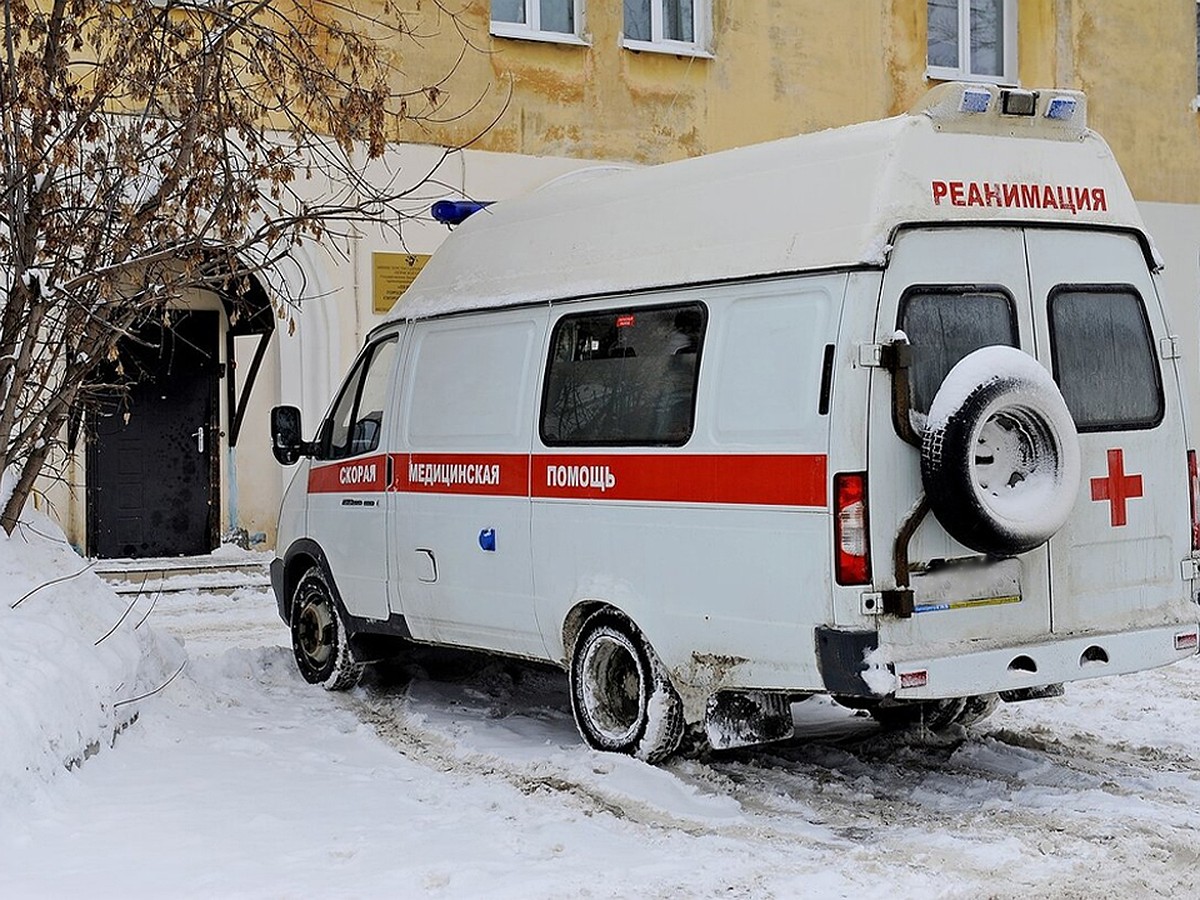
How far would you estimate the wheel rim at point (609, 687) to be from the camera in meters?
7.51

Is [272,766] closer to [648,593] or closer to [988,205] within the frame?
[648,593]

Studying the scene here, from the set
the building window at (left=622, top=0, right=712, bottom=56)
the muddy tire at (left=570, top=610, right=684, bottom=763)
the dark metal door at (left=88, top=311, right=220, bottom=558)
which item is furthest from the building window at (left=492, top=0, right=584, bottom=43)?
the muddy tire at (left=570, top=610, right=684, bottom=763)

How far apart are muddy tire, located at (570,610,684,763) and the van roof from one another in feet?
5.08

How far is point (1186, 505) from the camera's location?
7.12 meters

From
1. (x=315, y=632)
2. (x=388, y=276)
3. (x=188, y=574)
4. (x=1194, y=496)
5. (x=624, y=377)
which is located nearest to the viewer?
(x=1194, y=496)

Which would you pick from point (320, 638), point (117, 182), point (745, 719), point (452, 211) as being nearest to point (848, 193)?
point (745, 719)

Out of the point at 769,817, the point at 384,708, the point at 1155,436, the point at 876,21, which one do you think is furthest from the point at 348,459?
the point at 876,21

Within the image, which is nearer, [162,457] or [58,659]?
[58,659]

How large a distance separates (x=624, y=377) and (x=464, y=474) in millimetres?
1219

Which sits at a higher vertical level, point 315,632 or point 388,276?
point 388,276

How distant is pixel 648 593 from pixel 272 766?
1.83 m

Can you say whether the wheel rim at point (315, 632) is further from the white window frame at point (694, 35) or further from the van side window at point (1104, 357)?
the white window frame at point (694, 35)

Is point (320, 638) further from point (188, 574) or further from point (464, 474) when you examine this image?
point (188, 574)

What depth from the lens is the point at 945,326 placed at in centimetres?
655
